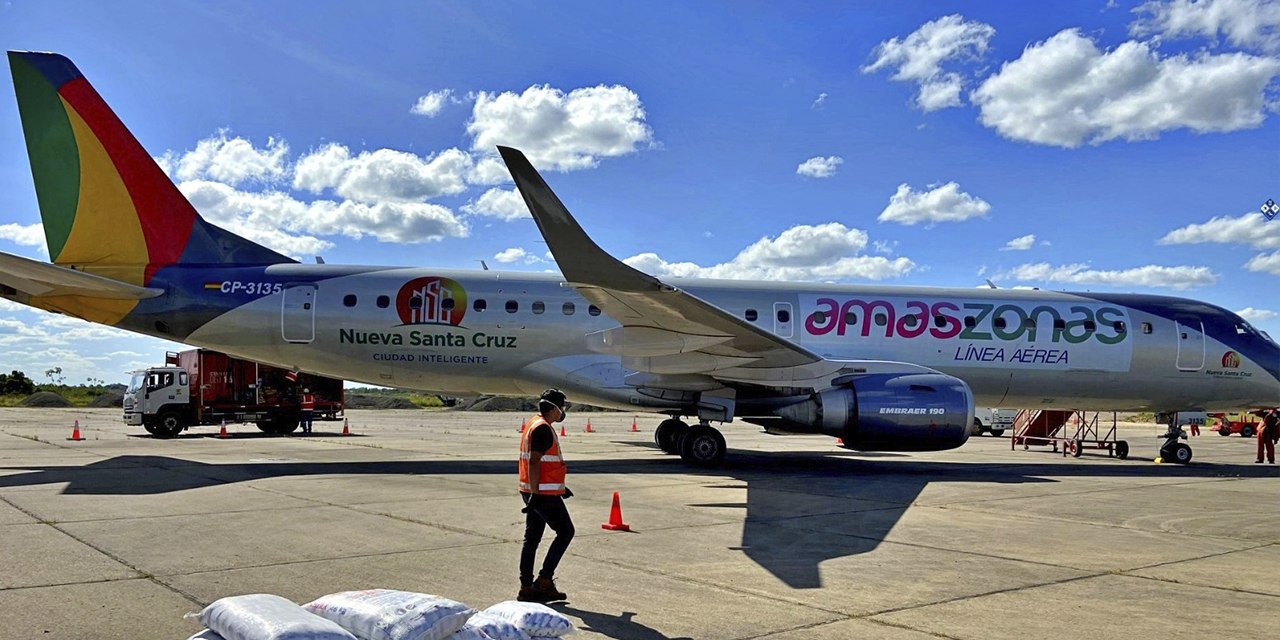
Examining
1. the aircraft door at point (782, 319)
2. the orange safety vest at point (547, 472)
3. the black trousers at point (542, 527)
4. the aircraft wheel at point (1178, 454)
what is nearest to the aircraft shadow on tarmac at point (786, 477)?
the aircraft wheel at point (1178, 454)

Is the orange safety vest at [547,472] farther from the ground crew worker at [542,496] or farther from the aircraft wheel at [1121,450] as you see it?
the aircraft wheel at [1121,450]

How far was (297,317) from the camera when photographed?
1583 cm

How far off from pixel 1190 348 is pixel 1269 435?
4.78 m

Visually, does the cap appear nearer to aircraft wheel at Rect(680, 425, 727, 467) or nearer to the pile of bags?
the pile of bags

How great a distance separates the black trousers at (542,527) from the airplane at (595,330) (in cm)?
779

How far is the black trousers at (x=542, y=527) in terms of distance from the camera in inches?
231

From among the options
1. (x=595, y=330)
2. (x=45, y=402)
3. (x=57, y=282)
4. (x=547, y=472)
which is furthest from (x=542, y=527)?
(x=45, y=402)

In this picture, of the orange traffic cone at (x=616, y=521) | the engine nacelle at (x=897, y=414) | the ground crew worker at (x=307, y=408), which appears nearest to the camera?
the orange traffic cone at (x=616, y=521)

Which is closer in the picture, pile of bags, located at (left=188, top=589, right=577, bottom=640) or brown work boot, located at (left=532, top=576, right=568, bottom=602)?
pile of bags, located at (left=188, top=589, right=577, bottom=640)

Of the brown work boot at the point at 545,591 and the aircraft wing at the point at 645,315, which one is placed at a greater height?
the aircraft wing at the point at 645,315

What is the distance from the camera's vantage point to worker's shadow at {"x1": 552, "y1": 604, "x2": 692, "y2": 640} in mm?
5008

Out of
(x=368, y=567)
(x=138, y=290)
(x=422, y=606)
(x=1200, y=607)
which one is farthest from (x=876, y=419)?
(x=138, y=290)

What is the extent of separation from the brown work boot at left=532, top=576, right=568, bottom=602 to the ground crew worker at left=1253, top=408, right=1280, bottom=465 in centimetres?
1995

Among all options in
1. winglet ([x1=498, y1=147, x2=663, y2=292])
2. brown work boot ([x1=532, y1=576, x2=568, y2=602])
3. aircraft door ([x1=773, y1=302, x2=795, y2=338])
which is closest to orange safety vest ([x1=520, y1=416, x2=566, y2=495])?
brown work boot ([x1=532, y1=576, x2=568, y2=602])
